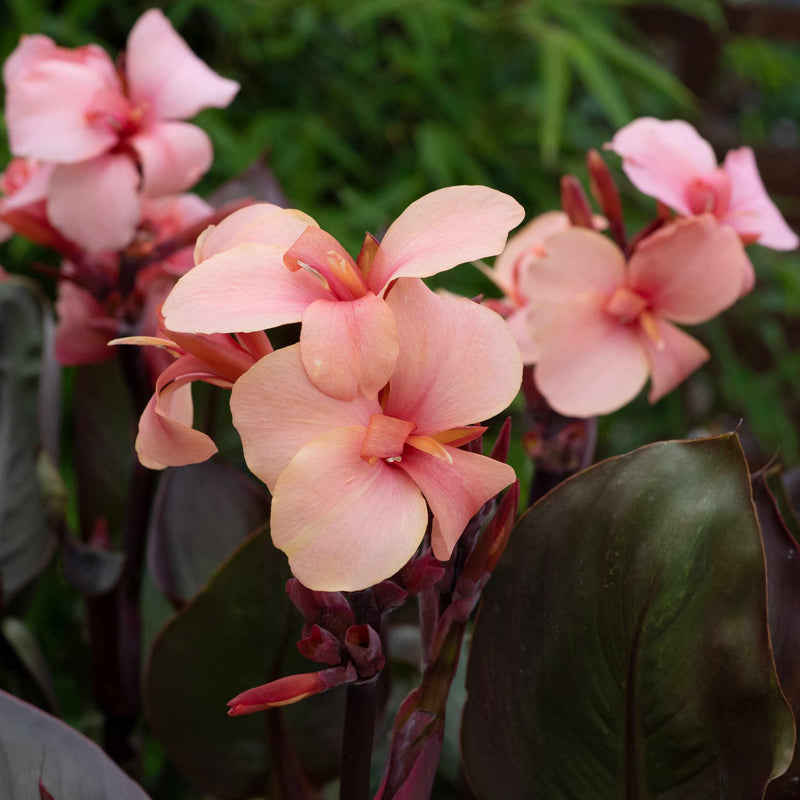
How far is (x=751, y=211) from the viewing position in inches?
16.7

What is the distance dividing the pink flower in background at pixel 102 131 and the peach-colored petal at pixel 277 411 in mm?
220

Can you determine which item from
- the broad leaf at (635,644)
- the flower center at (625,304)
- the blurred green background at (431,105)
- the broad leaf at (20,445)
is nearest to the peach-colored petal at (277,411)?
the broad leaf at (635,644)

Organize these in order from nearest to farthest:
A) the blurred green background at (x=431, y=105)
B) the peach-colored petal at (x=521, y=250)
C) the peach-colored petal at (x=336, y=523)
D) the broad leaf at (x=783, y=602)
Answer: the peach-colored petal at (x=336, y=523), the broad leaf at (x=783, y=602), the peach-colored petal at (x=521, y=250), the blurred green background at (x=431, y=105)

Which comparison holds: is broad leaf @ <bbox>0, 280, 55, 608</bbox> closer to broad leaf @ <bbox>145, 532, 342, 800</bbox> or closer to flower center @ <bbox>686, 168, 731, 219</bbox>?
broad leaf @ <bbox>145, 532, 342, 800</bbox>

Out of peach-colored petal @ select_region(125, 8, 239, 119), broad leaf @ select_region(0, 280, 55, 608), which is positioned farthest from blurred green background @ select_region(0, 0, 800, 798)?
peach-colored petal @ select_region(125, 8, 239, 119)

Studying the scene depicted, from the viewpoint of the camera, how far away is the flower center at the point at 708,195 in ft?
1.37

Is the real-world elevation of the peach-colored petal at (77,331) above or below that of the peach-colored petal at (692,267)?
below

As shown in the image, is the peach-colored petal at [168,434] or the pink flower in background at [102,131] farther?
the pink flower in background at [102,131]

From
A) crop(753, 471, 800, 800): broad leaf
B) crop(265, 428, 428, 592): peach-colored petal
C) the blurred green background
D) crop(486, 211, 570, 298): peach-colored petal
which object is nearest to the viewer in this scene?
crop(265, 428, 428, 592): peach-colored petal

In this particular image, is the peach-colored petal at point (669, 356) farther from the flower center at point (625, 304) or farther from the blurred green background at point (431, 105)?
the blurred green background at point (431, 105)

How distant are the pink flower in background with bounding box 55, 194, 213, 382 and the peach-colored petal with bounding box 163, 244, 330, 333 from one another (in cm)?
20

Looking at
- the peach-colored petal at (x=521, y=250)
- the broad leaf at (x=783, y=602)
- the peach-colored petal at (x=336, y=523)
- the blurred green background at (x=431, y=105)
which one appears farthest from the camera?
the blurred green background at (x=431, y=105)

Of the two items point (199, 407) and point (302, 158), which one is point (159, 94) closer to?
point (199, 407)

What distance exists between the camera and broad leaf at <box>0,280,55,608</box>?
524 mm
